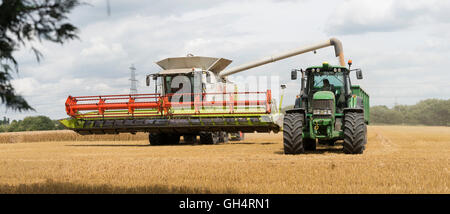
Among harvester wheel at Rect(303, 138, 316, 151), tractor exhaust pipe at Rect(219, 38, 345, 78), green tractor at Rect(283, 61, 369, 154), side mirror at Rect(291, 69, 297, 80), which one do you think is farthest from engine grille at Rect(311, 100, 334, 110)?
tractor exhaust pipe at Rect(219, 38, 345, 78)

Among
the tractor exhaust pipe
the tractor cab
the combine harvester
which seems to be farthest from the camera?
the tractor exhaust pipe

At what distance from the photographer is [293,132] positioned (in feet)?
39.5

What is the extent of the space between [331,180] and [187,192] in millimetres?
2492

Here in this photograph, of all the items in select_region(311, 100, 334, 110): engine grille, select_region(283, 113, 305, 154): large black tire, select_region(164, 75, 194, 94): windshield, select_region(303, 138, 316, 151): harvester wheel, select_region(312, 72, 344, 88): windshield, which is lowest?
select_region(303, 138, 316, 151): harvester wheel

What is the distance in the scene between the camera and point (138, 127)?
17891mm

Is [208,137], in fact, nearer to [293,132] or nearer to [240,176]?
[293,132]

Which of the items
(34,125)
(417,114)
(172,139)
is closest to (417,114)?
(417,114)

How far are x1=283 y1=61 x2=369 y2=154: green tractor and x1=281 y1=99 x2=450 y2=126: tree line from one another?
76.4m

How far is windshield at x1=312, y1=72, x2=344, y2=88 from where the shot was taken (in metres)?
13.8

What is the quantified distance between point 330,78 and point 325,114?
5.94ft

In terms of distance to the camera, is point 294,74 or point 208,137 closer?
point 294,74

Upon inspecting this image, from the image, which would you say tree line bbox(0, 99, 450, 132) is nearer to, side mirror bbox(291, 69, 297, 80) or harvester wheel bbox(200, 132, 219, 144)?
harvester wheel bbox(200, 132, 219, 144)

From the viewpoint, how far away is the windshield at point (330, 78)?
13.8 m

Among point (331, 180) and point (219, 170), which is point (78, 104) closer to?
point (219, 170)
